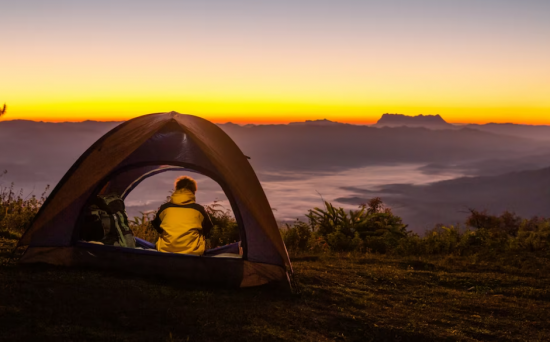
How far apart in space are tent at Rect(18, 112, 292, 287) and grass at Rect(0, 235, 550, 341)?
0.25 m

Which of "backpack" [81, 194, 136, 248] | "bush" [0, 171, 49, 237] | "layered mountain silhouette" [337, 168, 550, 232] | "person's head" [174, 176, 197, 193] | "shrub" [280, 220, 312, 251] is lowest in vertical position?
"layered mountain silhouette" [337, 168, 550, 232]

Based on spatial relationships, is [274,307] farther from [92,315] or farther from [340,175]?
[340,175]

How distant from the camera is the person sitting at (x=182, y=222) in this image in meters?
7.70

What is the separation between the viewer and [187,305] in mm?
6676

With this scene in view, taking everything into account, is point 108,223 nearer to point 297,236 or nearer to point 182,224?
point 182,224

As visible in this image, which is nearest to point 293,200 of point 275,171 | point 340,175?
point 275,171

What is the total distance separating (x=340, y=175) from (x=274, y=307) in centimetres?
16532

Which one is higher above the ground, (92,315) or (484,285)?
(92,315)

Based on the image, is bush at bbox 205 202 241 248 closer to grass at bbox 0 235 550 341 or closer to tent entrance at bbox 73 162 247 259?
tent entrance at bbox 73 162 247 259

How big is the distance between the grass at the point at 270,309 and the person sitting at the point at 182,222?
566 mm

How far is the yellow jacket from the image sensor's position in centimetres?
770

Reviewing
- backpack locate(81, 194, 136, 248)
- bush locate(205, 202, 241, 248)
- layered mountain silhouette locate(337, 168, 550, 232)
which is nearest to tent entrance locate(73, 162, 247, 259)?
bush locate(205, 202, 241, 248)

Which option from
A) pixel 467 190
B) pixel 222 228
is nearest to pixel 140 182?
pixel 222 228

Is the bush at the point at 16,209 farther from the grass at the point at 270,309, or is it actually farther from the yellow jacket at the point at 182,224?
the yellow jacket at the point at 182,224
